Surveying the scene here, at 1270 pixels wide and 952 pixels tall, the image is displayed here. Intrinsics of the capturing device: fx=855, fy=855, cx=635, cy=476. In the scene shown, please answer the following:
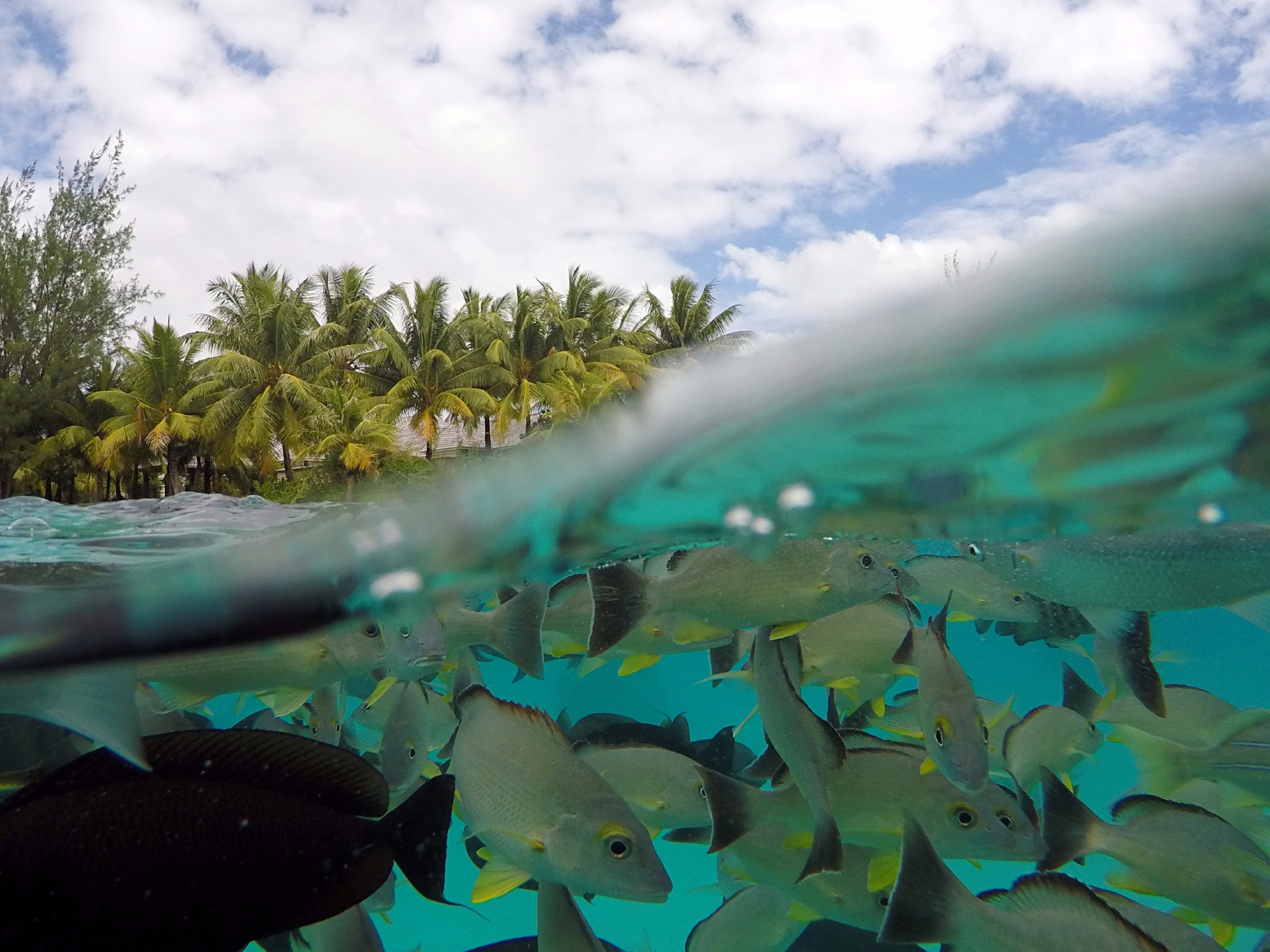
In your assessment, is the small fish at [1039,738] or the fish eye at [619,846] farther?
the small fish at [1039,738]

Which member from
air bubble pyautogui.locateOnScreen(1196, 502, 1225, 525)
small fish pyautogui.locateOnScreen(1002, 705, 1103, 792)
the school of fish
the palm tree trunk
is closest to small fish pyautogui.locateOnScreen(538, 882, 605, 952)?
the school of fish

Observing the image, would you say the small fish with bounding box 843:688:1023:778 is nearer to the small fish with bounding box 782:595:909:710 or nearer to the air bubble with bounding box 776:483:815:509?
the small fish with bounding box 782:595:909:710

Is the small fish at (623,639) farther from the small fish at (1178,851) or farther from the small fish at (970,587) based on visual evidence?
the small fish at (1178,851)

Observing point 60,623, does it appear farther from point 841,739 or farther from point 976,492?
point 976,492

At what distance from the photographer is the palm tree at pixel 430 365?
42.0 metres

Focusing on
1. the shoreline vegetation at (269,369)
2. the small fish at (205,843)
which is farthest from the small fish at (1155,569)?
the shoreline vegetation at (269,369)

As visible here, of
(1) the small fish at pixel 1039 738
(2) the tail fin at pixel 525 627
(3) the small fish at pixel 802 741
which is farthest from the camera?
A: (1) the small fish at pixel 1039 738

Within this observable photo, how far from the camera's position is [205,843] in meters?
1.99

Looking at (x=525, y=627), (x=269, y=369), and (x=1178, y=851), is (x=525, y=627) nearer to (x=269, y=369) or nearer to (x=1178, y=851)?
(x=1178, y=851)

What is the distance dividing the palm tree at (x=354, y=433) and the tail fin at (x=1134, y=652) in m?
33.2

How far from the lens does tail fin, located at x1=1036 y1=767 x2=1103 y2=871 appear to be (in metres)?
2.62

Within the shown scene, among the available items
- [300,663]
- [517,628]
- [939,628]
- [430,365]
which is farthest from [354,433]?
[939,628]

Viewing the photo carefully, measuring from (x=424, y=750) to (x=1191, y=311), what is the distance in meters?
2.78

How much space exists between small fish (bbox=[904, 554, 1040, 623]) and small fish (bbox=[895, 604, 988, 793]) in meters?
0.99
